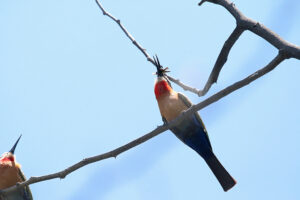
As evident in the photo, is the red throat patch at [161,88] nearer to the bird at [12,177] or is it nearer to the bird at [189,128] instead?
the bird at [189,128]

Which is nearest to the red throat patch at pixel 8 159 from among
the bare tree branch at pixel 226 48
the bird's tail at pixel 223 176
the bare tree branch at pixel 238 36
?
the bird's tail at pixel 223 176

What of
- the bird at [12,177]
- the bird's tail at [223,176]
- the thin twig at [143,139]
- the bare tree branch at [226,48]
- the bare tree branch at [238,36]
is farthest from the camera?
the bird at [12,177]

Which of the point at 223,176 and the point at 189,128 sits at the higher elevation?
the point at 189,128

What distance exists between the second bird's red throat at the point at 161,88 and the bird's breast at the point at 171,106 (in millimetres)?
134

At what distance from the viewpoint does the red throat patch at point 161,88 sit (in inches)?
249

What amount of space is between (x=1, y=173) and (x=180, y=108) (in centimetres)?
Result: 285

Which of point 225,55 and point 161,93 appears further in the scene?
point 161,93

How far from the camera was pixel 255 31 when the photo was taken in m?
2.93

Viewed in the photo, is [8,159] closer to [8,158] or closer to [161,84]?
[8,158]

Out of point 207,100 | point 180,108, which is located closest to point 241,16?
point 207,100

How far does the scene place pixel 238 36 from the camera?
303 centimetres

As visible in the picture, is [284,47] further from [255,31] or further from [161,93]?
[161,93]

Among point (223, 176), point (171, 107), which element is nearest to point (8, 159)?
point (171, 107)

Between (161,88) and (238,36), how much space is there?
11.1ft
